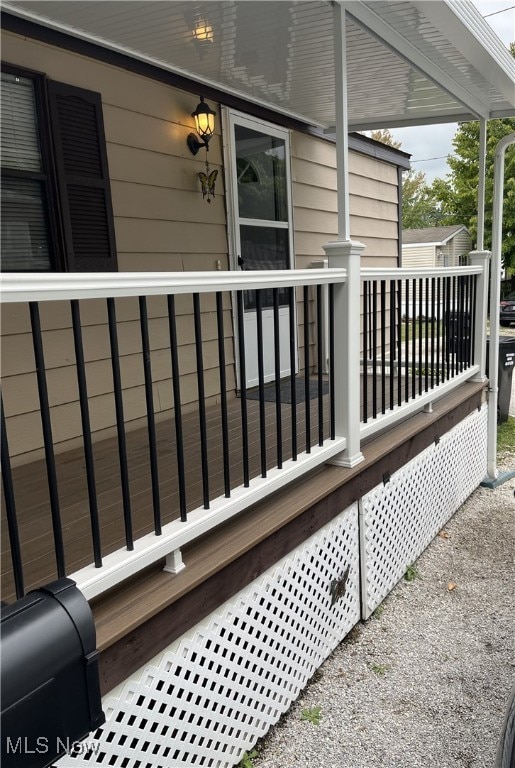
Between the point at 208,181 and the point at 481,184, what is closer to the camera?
the point at 208,181

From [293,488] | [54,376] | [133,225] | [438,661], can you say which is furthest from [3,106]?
[438,661]

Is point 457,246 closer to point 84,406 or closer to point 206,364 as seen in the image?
point 206,364

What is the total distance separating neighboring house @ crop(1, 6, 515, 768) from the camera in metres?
1.90

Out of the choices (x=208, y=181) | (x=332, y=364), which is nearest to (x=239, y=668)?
(x=332, y=364)

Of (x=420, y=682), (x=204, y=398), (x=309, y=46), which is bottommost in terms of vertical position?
(x=420, y=682)

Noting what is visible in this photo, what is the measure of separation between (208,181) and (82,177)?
3.90 feet

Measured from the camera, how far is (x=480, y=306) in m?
4.92

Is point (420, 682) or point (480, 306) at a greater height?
point (480, 306)

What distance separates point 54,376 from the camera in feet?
11.2

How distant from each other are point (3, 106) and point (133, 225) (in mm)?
1019

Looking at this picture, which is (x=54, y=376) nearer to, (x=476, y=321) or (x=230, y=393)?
(x=230, y=393)

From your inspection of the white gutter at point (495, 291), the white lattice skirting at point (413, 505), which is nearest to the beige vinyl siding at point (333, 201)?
the white gutter at point (495, 291)

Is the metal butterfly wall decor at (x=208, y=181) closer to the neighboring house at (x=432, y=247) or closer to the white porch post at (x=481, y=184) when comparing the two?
the white porch post at (x=481, y=184)

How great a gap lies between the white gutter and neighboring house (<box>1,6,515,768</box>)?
5.6 inches
